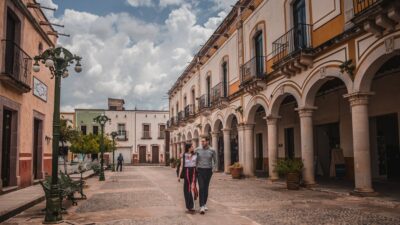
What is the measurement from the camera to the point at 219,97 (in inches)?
906

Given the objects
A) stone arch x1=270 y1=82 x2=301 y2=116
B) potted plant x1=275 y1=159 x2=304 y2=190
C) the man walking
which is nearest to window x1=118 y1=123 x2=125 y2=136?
stone arch x1=270 y1=82 x2=301 y2=116

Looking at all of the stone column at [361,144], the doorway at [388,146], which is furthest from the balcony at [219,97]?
the stone column at [361,144]

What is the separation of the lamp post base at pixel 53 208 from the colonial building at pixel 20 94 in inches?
206

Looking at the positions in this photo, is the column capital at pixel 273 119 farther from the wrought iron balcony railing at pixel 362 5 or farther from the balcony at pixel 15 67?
the balcony at pixel 15 67

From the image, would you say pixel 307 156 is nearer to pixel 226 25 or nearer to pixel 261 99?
pixel 261 99

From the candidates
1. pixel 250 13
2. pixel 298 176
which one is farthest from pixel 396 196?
pixel 250 13

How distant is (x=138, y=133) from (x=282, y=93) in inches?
1717

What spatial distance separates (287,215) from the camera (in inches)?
322

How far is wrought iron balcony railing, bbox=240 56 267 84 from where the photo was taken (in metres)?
17.5

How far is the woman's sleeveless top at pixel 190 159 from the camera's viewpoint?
897 centimetres

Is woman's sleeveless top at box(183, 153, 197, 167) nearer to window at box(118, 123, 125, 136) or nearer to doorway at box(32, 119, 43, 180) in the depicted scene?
doorway at box(32, 119, 43, 180)

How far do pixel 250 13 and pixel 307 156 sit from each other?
8.27 metres

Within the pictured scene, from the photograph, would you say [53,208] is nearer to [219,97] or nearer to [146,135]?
[219,97]

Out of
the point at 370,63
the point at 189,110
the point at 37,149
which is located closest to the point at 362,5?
the point at 370,63
